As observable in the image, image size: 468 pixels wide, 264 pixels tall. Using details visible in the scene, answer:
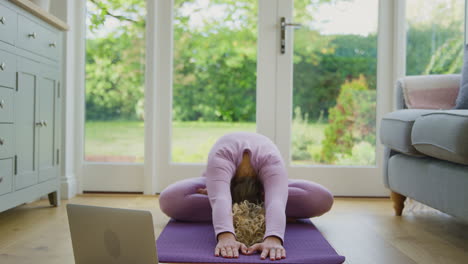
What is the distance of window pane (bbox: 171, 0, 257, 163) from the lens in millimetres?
3432

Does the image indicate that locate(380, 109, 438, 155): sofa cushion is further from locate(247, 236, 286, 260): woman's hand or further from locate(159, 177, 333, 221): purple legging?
locate(247, 236, 286, 260): woman's hand

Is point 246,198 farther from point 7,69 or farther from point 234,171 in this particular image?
point 7,69

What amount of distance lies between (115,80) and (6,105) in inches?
47.4

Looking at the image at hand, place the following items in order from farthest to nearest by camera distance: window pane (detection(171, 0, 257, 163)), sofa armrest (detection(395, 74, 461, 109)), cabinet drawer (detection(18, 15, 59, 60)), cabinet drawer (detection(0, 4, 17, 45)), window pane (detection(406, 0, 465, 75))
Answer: window pane (detection(171, 0, 257, 163)) < window pane (detection(406, 0, 465, 75)) < sofa armrest (detection(395, 74, 461, 109)) < cabinet drawer (detection(18, 15, 59, 60)) < cabinet drawer (detection(0, 4, 17, 45))

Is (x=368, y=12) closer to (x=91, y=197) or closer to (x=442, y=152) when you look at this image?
(x=442, y=152)

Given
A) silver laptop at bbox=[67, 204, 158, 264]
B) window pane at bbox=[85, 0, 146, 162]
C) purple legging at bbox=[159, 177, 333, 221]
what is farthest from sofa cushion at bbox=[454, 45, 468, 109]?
window pane at bbox=[85, 0, 146, 162]

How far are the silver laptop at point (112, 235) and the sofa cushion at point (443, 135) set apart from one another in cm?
109

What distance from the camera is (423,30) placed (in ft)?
11.0

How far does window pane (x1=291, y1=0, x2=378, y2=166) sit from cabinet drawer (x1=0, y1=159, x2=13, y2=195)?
173 cm

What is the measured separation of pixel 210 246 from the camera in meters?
1.90

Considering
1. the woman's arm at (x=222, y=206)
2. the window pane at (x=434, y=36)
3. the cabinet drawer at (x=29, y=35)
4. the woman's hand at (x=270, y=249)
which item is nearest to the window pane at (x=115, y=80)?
the cabinet drawer at (x=29, y=35)

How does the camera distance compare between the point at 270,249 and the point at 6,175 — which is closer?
the point at 270,249

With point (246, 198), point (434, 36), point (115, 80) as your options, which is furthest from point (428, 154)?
point (115, 80)

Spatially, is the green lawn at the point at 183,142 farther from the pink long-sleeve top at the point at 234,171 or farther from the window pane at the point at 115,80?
the pink long-sleeve top at the point at 234,171
